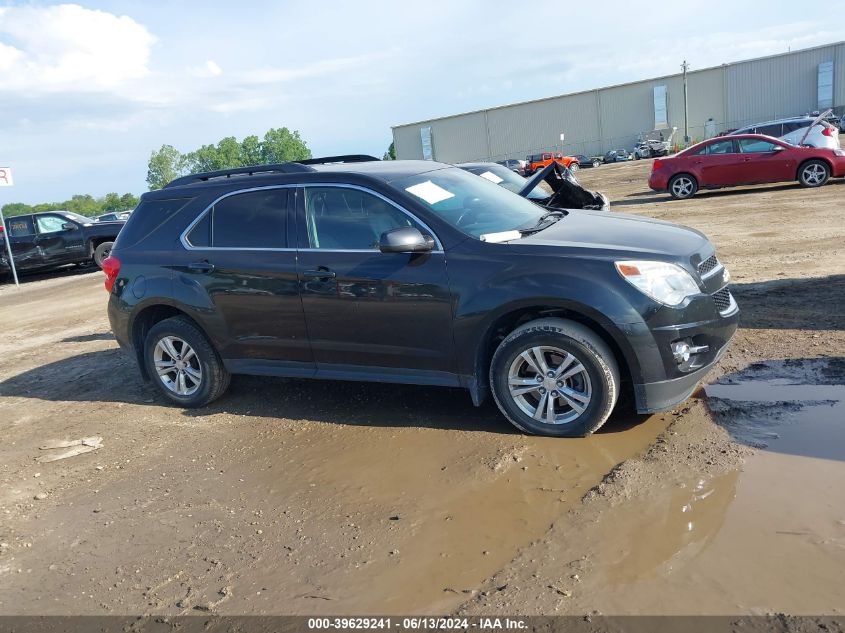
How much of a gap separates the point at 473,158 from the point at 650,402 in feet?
244

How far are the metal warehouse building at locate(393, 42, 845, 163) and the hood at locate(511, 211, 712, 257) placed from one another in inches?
2465

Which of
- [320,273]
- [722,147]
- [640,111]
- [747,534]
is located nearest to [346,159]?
[320,273]

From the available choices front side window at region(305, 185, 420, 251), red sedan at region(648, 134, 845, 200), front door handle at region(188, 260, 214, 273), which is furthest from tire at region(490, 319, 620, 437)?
red sedan at region(648, 134, 845, 200)

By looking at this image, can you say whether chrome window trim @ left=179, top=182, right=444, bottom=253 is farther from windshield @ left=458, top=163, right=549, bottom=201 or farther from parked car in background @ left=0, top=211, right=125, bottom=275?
parked car in background @ left=0, top=211, right=125, bottom=275

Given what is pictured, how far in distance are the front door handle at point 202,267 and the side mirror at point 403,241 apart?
5.51 feet

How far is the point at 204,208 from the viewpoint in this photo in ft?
18.7

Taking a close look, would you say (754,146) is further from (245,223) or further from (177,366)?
(177,366)

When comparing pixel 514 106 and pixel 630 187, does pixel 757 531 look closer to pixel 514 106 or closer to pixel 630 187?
pixel 630 187

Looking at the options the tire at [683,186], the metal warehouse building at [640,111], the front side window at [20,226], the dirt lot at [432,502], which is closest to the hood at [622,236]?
the dirt lot at [432,502]

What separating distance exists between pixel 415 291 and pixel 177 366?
246cm

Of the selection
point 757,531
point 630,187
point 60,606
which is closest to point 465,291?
point 757,531

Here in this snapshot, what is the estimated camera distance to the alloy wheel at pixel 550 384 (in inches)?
172

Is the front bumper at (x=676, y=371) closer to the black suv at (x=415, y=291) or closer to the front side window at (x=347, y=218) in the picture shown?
the black suv at (x=415, y=291)

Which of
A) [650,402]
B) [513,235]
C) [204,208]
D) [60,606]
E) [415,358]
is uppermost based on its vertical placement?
[204,208]
